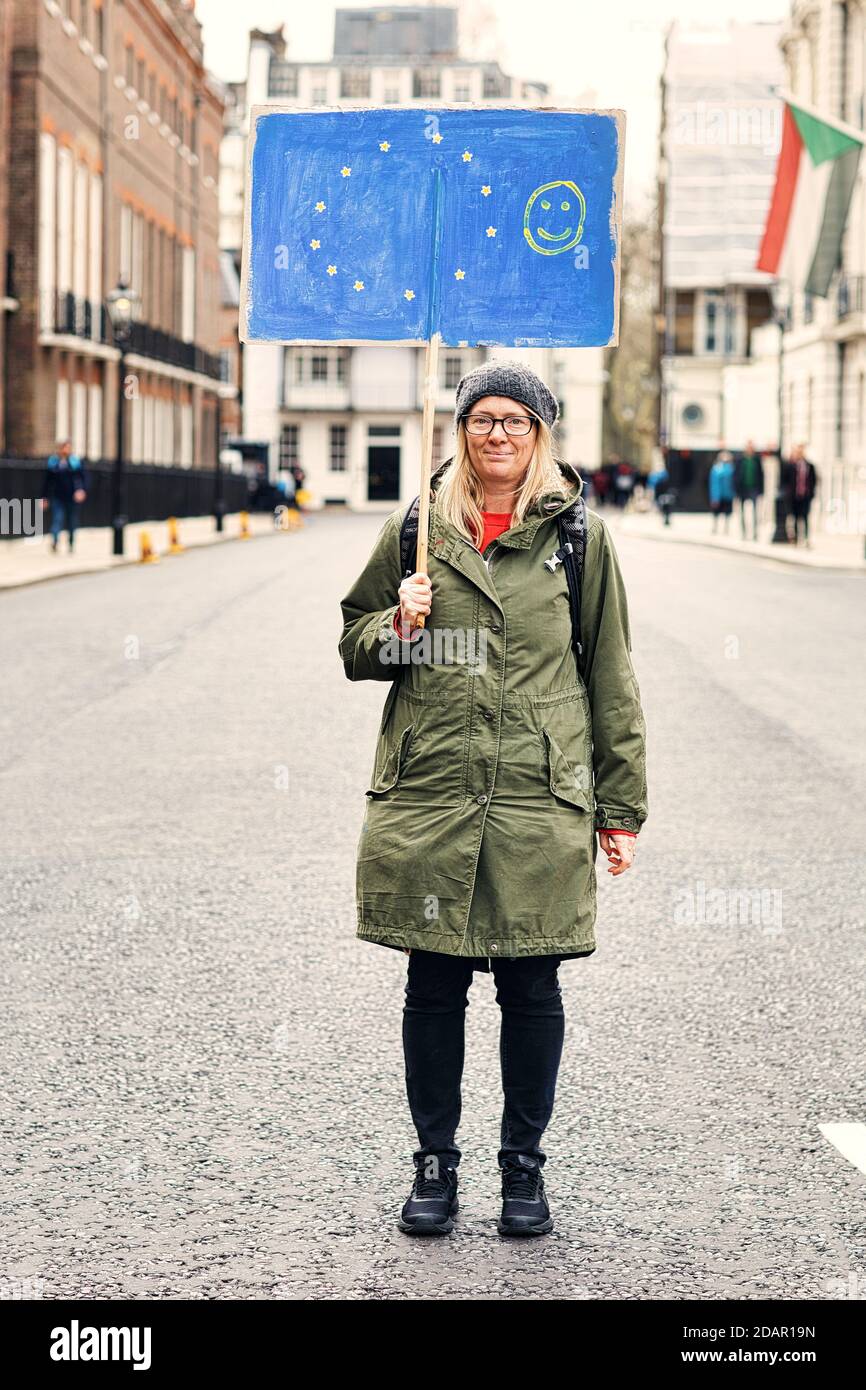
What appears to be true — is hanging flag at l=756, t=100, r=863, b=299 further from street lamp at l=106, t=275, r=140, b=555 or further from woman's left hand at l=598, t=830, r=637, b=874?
woman's left hand at l=598, t=830, r=637, b=874

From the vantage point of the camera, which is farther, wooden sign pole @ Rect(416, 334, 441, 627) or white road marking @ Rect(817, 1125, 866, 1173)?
white road marking @ Rect(817, 1125, 866, 1173)

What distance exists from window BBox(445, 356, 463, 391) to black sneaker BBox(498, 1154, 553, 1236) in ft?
262

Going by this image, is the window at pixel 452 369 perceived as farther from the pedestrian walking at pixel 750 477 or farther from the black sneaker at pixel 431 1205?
the black sneaker at pixel 431 1205

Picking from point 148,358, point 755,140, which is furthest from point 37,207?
point 755,140

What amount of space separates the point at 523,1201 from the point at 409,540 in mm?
1380

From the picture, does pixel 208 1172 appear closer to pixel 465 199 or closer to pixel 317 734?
pixel 465 199

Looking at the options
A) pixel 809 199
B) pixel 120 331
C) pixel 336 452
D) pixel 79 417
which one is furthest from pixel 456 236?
pixel 336 452

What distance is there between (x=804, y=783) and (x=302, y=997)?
4762 mm

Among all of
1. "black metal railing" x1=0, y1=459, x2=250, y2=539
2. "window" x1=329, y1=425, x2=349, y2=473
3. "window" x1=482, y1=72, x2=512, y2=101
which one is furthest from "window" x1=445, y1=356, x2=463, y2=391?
"black metal railing" x1=0, y1=459, x2=250, y2=539

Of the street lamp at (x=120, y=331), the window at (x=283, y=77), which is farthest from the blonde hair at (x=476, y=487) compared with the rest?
the window at (x=283, y=77)

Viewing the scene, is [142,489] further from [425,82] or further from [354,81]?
[354,81]

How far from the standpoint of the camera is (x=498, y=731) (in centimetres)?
395

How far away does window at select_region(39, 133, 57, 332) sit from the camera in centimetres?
4175

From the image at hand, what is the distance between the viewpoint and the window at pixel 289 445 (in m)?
83.5
